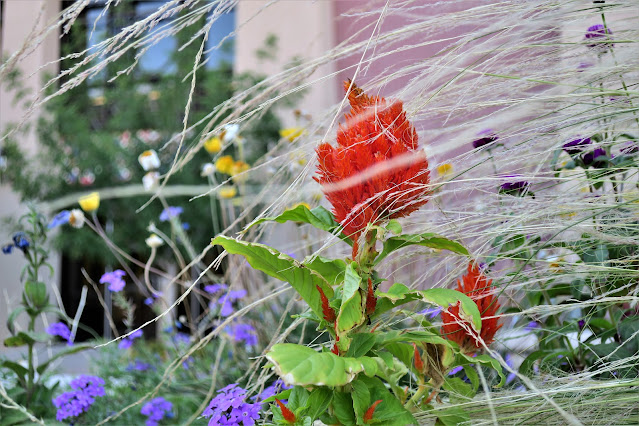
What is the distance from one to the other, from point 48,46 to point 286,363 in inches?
173

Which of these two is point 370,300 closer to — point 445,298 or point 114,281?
point 445,298

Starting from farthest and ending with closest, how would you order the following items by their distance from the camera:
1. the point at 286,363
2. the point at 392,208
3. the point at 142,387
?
the point at 142,387
the point at 392,208
the point at 286,363

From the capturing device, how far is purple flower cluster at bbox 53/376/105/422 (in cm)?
101

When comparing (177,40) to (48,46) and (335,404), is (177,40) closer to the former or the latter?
(48,46)

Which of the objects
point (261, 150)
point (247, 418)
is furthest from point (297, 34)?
point (247, 418)

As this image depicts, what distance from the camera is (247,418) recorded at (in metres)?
0.73

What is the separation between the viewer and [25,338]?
1.11 meters

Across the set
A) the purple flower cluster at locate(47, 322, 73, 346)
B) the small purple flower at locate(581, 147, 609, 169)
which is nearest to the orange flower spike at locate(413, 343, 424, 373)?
the small purple flower at locate(581, 147, 609, 169)

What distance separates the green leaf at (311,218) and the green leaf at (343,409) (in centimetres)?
13

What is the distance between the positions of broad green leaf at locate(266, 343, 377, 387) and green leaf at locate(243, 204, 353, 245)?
0.38 feet

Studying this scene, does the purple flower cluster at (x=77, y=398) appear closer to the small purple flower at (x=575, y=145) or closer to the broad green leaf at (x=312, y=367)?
the broad green leaf at (x=312, y=367)

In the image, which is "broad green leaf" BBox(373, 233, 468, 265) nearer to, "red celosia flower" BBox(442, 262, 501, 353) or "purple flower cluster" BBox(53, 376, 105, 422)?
"red celosia flower" BBox(442, 262, 501, 353)

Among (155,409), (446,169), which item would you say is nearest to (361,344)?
(446,169)

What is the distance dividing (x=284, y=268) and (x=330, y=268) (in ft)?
0.14
